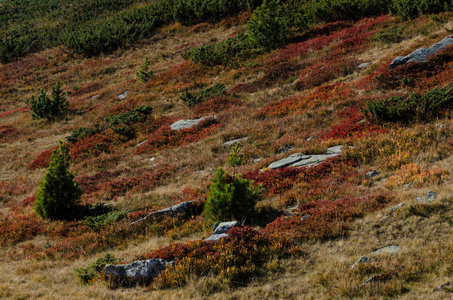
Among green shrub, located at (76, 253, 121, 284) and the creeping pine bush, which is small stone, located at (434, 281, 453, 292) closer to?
green shrub, located at (76, 253, 121, 284)

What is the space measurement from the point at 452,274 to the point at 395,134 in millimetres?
6868

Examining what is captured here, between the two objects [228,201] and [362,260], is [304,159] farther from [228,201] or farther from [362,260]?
[362,260]

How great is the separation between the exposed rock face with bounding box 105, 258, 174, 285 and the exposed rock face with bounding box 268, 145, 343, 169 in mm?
5975

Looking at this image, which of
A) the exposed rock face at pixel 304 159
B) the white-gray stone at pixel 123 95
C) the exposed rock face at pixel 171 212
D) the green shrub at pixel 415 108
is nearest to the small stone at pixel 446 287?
the exposed rock face at pixel 304 159

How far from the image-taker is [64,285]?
279 inches

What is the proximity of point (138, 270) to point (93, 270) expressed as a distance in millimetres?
1387

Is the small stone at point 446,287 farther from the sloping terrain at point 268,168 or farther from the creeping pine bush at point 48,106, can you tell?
the creeping pine bush at point 48,106

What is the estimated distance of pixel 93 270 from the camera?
24.0 feet

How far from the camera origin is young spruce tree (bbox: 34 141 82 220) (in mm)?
11266

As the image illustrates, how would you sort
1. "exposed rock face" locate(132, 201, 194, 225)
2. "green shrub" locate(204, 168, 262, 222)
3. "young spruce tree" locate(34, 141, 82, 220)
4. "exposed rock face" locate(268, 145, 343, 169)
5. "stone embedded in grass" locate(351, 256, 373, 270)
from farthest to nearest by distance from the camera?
"young spruce tree" locate(34, 141, 82, 220), "exposed rock face" locate(268, 145, 343, 169), "exposed rock face" locate(132, 201, 194, 225), "green shrub" locate(204, 168, 262, 222), "stone embedded in grass" locate(351, 256, 373, 270)

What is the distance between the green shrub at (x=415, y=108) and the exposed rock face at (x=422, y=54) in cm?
470

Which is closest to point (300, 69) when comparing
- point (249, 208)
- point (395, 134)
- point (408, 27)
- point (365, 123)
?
point (408, 27)

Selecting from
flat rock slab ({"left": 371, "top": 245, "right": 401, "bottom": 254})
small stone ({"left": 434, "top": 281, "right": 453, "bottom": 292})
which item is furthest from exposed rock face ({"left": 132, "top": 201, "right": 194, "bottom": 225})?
small stone ({"left": 434, "top": 281, "right": 453, "bottom": 292})

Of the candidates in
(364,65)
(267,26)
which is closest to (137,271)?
(364,65)
